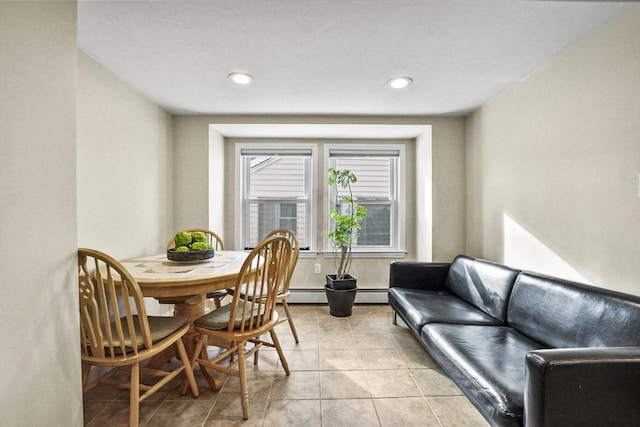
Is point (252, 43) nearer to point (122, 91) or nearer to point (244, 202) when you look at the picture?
point (122, 91)

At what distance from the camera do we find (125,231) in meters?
2.49

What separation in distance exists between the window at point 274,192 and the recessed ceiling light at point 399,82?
1.59m

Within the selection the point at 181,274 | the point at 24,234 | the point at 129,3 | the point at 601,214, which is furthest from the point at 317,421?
the point at 129,3

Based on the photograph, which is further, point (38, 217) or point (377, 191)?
point (377, 191)

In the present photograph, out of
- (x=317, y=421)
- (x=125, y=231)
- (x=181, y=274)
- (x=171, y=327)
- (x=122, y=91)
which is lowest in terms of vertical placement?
(x=317, y=421)

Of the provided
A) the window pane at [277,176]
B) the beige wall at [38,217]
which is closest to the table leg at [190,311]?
the beige wall at [38,217]

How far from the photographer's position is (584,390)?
3.54 feet

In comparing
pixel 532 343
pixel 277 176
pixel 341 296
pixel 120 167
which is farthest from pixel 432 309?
pixel 120 167

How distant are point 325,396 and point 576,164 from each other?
85.3 inches

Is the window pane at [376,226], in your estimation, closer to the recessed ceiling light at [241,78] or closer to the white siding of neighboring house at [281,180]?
the white siding of neighboring house at [281,180]

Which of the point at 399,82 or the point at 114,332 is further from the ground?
the point at 399,82

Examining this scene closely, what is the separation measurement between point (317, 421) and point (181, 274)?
3.77ft

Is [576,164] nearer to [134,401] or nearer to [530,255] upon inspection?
[530,255]

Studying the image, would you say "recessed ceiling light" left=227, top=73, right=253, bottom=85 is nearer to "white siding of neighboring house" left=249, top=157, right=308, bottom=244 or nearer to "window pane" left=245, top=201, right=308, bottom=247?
"white siding of neighboring house" left=249, top=157, right=308, bottom=244
